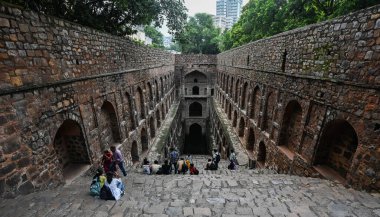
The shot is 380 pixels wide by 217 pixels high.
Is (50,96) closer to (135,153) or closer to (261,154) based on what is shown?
(135,153)

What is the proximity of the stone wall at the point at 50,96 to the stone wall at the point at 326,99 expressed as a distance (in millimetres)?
6737

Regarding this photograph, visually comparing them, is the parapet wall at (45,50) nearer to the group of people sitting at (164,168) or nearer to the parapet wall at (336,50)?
the group of people sitting at (164,168)

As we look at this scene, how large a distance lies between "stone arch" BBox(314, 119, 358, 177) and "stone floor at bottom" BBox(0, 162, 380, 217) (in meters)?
0.74

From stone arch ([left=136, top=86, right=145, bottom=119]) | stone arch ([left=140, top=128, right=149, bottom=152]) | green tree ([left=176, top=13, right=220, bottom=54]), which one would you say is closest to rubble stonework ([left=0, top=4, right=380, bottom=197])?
stone arch ([left=136, top=86, right=145, bottom=119])

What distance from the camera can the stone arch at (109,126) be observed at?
794 cm

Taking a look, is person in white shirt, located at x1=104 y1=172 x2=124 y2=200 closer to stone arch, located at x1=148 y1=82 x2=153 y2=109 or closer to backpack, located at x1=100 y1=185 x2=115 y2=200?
backpack, located at x1=100 y1=185 x2=115 y2=200

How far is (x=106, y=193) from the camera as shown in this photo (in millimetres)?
4613

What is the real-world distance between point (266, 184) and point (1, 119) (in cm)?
639

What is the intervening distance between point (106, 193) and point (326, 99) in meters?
6.12

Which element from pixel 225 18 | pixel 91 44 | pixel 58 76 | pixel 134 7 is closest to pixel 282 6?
pixel 134 7

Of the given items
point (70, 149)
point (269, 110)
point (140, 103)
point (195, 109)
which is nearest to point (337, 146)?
point (269, 110)

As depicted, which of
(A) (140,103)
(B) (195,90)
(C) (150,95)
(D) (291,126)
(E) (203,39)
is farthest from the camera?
(E) (203,39)

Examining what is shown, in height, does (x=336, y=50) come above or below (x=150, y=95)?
above

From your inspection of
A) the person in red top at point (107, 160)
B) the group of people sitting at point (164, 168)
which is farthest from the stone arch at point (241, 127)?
the person in red top at point (107, 160)
